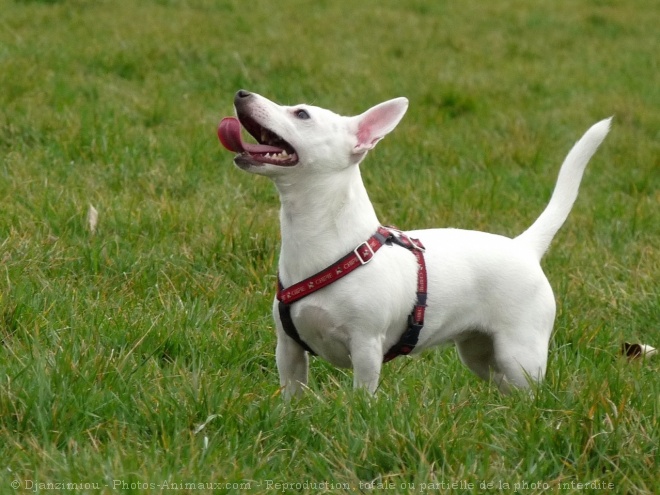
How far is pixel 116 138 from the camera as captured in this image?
21.3 ft

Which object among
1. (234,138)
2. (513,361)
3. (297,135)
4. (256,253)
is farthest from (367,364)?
(256,253)

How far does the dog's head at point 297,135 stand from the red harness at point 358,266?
0.99 ft

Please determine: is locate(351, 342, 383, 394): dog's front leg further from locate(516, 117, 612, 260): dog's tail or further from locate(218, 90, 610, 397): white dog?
locate(516, 117, 612, 260): dog's tail

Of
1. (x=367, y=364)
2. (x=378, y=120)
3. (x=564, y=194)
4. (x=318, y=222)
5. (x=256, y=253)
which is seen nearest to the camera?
(x=367, y=364)

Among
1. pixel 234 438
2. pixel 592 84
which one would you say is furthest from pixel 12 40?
pixel 234 438

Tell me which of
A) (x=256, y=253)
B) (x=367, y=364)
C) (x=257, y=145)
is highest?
(x=257, y=145)

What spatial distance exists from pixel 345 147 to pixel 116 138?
3196 millimetres

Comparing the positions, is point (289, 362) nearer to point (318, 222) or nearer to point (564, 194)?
point (318, 222)

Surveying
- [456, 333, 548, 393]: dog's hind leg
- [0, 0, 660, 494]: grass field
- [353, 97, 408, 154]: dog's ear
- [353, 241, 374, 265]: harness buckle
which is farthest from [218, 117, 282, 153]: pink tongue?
[456, 333, 548, 393]: dog's hind leg

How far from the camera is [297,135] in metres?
3.57

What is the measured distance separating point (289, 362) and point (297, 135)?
0.79 meters

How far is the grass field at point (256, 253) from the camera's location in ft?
9.73

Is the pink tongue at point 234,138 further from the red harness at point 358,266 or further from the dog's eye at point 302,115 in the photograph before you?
the red harness at point 358,266

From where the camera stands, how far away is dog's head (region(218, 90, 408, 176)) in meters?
3.52
